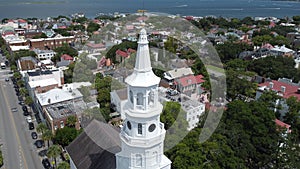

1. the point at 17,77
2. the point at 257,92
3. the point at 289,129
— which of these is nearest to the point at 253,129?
the point at 289,129

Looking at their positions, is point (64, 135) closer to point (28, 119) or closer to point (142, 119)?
point (28, 119)

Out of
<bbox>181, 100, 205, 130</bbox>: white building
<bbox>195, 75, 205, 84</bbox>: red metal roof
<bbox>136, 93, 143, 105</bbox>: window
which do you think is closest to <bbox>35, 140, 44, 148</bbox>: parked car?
<bbox>181, 100, 205, 130</bbox>: white building

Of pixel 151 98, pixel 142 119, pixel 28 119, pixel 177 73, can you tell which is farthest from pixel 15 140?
pixel 177 73

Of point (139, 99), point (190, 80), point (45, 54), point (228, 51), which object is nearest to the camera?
point (139, 99)

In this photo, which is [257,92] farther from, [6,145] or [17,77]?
[17,77]

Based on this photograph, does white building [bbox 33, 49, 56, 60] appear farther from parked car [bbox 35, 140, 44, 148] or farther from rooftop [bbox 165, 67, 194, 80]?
parked car [bbox 35, 140, 44, 148]

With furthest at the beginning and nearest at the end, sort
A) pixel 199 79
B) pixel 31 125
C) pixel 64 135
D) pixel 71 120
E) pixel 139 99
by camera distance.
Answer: pixel 199 79, pixel 31 125, pixel 71 120, pixel 64 135, pixel 139 99

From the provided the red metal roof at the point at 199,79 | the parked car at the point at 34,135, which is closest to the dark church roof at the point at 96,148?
the parked car at the point at 34,135
